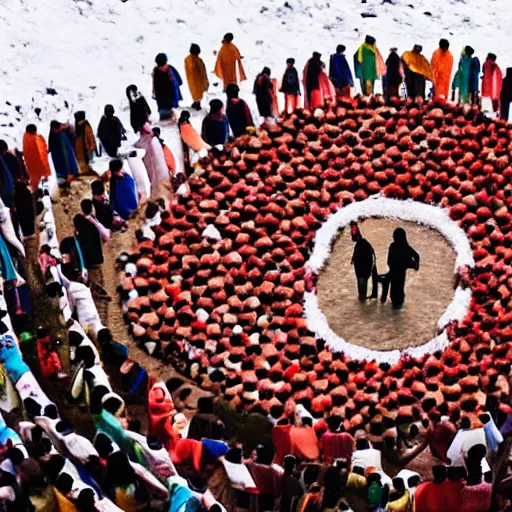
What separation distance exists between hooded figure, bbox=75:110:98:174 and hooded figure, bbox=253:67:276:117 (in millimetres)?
2654

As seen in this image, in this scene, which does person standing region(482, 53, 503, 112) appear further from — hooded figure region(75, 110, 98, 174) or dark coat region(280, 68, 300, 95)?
hooded figure region(75, 110, 98, 174)

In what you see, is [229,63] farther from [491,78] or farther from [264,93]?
[491,78]

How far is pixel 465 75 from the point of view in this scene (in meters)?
22.2

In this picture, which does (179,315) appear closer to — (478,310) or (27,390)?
(27,390)

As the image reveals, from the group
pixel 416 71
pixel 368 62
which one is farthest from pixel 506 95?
pixel 368 62

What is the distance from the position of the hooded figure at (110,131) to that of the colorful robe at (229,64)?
7.11 ft

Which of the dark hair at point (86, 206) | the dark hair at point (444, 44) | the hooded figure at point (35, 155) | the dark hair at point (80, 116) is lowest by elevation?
the dark hair at point (86, 206)

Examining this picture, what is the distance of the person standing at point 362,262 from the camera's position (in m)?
18.9

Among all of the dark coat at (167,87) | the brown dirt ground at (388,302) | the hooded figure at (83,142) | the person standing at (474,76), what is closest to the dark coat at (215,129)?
the dark coat at (167,87)

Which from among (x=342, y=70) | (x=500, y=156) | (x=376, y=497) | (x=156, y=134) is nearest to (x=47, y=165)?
(x=156, y=134)

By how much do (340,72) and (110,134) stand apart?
150 inches

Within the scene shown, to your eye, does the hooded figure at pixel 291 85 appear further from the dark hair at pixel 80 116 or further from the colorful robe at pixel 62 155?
the colorful robe at pixel 62 155

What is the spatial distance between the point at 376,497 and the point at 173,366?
155 inches

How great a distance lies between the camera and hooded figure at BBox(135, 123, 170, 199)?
2111 cm
